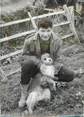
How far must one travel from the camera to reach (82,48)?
11508mm

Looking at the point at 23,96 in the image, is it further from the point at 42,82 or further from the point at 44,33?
the point at 44,33

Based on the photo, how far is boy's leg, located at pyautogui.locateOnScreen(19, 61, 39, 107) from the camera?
768 centimetres

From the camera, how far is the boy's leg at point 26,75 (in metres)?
7.68

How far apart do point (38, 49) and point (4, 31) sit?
4560 mm

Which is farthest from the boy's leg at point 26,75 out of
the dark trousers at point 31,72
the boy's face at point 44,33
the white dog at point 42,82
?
the boy's face at point 44,33

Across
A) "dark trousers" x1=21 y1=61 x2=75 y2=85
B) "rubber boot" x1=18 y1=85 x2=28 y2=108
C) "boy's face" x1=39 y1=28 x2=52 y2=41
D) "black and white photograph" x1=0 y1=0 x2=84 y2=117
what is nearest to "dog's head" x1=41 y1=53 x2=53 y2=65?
"black and white photograph" x1=0 y1=0 x2=84 y2=117

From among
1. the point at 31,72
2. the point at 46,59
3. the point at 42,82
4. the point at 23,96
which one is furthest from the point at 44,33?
the point at 23,96

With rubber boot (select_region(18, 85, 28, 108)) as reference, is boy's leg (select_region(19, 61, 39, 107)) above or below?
above

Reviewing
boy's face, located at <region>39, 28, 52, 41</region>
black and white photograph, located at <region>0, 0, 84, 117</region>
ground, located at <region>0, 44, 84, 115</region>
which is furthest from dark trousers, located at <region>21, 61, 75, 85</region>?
boy's face, located at <region>39, 28, 52, 41</region>

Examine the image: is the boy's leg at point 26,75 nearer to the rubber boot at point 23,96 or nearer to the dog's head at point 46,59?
the rubber boot at point 23,96

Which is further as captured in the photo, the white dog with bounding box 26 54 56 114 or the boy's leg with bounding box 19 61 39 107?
the boy's leg with bounding box 19 61 39 107

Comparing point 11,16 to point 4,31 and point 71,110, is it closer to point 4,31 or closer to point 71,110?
point 4,31

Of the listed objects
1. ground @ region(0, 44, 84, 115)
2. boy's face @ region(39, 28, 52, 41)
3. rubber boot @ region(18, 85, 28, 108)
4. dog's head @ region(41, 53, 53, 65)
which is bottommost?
ground @ region(0, 44, 84, 115)

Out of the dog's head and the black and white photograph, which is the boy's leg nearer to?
the black and white photograph
